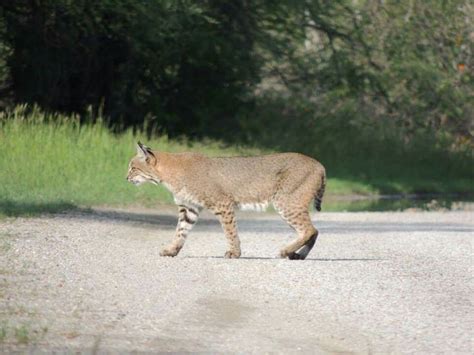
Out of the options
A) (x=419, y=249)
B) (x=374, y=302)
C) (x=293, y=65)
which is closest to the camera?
(x=374, y=302)

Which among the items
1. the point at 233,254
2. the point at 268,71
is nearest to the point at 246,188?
the point at 233,254

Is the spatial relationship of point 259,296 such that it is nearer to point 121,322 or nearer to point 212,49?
point 121,322

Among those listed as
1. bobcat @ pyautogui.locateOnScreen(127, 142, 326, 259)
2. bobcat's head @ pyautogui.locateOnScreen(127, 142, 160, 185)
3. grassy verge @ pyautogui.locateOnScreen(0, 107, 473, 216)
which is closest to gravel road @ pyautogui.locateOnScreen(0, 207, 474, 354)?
bobcat @ pyautogui.locateOnScreen(127, 142, 326, 259)

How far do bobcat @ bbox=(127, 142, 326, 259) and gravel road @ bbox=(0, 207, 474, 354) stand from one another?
35 cm

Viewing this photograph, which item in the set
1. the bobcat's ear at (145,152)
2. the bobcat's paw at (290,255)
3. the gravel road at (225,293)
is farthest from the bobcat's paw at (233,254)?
the bobcat's ear at (145,152)

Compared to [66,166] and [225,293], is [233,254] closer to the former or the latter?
[225,293]

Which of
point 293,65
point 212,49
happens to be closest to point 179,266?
point 212,49

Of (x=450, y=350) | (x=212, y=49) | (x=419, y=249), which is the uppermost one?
(x=450, y=350)

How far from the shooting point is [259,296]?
11.3 m

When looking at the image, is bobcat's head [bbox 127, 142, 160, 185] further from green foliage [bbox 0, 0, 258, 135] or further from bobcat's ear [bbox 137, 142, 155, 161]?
green foliage [bbox 0, 0, 258, 135]

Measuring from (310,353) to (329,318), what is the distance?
1.57m

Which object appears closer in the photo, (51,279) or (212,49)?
(51,279)

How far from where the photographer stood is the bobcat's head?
15.2 m

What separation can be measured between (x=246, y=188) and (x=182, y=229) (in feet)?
2.83
